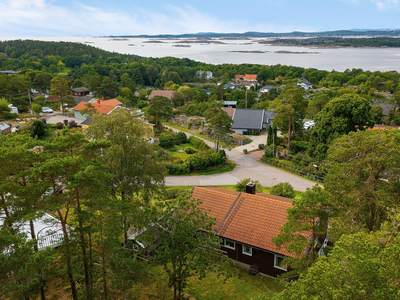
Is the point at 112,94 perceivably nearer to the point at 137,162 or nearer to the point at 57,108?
the point at 57,108

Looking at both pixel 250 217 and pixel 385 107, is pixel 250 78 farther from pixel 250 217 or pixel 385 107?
pixel 250 217

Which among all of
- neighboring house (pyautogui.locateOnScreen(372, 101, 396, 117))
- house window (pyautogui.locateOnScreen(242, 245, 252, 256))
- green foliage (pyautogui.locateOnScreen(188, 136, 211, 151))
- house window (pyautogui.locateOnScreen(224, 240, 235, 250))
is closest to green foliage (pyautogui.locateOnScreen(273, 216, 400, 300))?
house window (pyautogui.locateOnScreen(242, 245, 252, 256))

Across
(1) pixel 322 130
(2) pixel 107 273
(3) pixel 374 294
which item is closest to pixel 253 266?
(2) pixel 107 273

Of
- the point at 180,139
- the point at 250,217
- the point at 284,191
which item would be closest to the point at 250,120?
the point at 180,139

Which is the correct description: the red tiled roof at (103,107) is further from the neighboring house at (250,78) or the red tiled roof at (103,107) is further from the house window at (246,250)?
the neighboring house at (250,78)

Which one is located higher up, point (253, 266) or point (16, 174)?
point (16, 174)

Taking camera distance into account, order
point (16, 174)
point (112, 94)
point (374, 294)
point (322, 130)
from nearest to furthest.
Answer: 1. point (374, 294)
2. point (16, 174)
3. point (322, 130)
4. point (112, 94)

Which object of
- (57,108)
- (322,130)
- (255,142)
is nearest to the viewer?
(322,130)

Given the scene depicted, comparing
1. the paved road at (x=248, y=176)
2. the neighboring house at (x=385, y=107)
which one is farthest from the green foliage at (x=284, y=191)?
the neighboring house at (x=385, y=107)

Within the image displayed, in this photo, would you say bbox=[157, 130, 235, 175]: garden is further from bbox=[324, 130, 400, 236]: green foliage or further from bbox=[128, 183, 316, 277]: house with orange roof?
bbox=[324, 130, 400, 236]: green foliage
